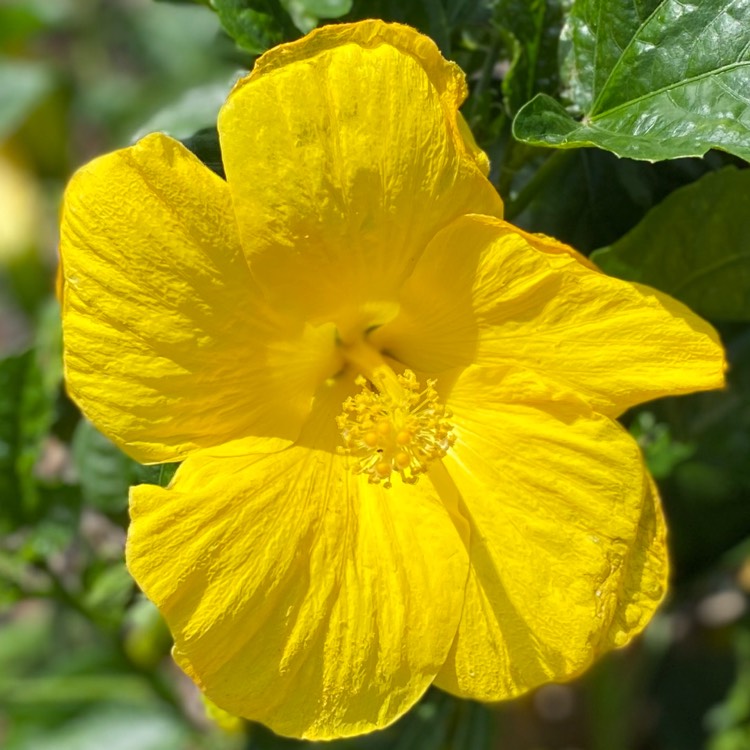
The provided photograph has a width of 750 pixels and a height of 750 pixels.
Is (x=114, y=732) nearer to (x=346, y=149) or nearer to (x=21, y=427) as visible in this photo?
(x=21, y=427)

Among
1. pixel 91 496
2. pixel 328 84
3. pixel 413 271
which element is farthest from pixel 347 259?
pixel 91 496

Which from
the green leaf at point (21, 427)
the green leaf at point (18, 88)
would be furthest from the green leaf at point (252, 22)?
the green leaf at point (18, 88)

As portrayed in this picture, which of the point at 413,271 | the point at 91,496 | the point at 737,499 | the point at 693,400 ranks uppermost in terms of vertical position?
the point at 413,271

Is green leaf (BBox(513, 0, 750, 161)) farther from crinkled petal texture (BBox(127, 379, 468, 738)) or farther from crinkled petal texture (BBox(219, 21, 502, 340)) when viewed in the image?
crinkled petal texture (BBox(127, 379, 468, 738))

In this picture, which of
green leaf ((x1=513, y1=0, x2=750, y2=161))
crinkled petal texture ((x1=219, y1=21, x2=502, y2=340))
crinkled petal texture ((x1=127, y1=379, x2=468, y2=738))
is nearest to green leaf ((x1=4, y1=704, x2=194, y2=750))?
crinkled petal texture ((x1=127, y1=379, x2=468, y2=738))

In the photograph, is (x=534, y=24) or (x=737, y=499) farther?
(x=737, y=499)

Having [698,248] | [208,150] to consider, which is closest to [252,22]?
[208,150]

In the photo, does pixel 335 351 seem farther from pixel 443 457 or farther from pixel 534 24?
pixel 534 24
